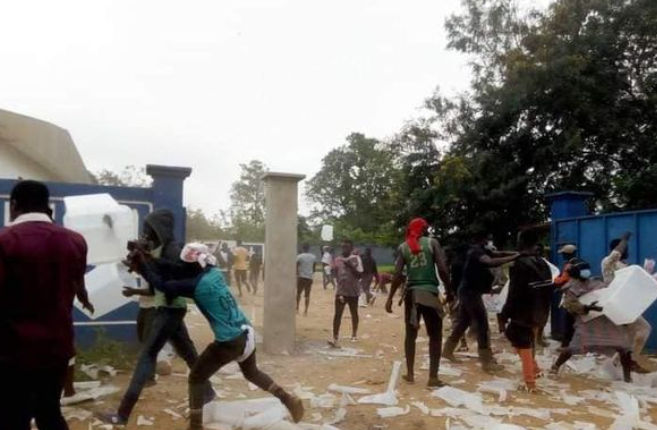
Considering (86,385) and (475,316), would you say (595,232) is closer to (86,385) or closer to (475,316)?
(475,316)

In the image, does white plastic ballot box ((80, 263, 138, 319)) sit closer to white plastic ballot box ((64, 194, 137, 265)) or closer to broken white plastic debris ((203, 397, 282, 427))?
white plastic ballot box ((64, 194, 137, 265))

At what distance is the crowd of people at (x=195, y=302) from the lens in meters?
2.94

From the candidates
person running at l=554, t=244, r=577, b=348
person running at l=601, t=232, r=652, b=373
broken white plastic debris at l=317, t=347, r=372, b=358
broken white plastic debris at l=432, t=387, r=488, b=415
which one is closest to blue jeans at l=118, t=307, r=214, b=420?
broken white plastic debris at l=432, t=387, r=488, b=415

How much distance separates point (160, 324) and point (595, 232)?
683 cm

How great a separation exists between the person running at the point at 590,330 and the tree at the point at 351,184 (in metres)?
45.7

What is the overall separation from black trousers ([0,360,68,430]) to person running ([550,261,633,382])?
5.37 meters

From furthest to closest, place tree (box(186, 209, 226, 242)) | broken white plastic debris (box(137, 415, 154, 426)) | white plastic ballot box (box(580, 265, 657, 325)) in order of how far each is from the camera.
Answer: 1. tree (box(186, 209, 226, 242))
2. white plastic ballot box (box(580, 265, 657, 325))
3. broken white plastic debris (box(137, 415, 154, 426))

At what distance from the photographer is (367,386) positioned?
21.2 ft

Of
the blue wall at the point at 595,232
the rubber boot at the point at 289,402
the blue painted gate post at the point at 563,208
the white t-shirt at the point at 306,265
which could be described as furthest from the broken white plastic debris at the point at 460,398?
the white t-shirt at the point at 306,265

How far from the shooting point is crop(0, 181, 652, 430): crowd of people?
294cm

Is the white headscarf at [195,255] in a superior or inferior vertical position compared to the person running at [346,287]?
superior

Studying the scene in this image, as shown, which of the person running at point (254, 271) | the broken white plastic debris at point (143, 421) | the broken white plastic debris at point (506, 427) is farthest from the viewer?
the person running at point (254, 271)

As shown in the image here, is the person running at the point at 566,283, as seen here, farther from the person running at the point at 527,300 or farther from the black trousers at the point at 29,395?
the black trousers at the point at 29,395

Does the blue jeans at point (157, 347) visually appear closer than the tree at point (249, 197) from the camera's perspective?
Yes
